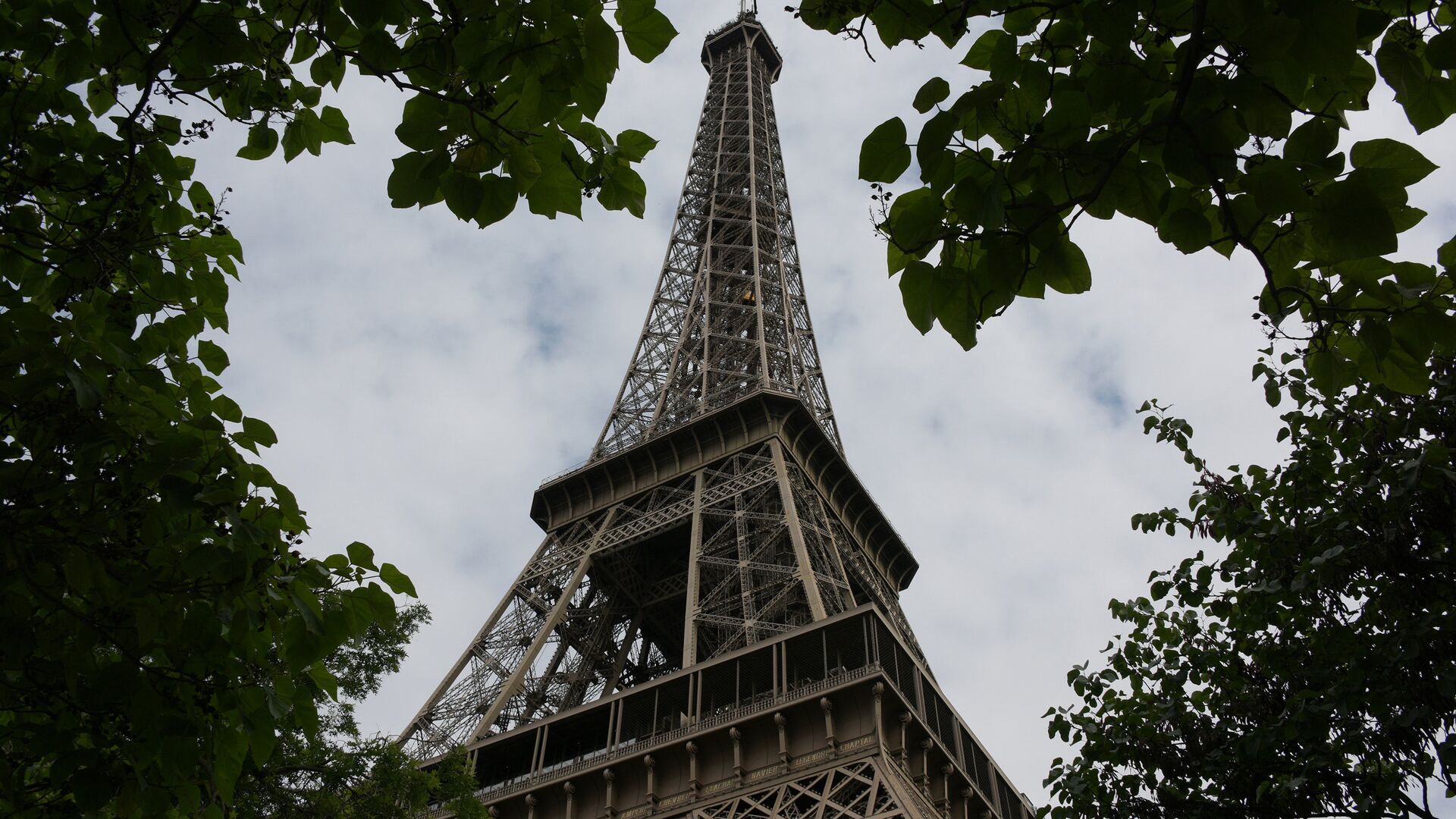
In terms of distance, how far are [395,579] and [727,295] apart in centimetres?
4899

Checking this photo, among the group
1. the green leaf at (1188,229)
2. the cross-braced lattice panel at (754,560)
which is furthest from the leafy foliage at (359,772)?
the cross-braced lattice panel at (754,560)

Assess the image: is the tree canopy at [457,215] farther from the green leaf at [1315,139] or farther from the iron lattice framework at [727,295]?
the iron lattice framework at [727,295]

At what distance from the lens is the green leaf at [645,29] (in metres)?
4.96

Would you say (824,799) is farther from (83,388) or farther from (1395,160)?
(1395,160)

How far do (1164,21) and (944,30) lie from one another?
0.83m

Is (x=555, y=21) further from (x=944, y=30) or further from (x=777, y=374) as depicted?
(x=777, y=374)

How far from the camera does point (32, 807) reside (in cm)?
614

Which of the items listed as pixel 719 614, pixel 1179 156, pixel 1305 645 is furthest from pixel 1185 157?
pixel 719 614

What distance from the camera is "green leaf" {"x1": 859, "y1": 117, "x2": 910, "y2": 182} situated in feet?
13.7

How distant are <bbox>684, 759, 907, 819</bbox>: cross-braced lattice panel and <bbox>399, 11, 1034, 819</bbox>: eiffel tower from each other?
6cm

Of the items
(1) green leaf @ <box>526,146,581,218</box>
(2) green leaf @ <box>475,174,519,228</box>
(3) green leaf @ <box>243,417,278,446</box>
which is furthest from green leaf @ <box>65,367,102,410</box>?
Answer: (1) green leaf @ <box>526,146,581,218</box>

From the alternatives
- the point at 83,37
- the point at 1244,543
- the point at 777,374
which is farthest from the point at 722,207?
the point at 83,37

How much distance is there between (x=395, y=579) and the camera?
610 centimetres

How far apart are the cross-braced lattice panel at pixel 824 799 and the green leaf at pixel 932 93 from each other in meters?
19.3
